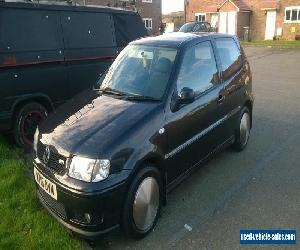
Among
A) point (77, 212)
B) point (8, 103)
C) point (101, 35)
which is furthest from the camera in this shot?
point (101, 35)

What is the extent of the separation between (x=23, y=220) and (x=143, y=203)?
147cm

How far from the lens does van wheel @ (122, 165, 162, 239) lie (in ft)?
11.5

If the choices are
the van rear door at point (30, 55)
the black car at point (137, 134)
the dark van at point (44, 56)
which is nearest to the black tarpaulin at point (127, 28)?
the dark van at point (44, 56)

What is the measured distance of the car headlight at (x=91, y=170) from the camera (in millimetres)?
3270

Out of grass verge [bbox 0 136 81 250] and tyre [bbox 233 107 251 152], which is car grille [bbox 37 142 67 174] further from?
tyre [bbox 233 107 251 152]

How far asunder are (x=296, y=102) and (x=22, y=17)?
7.04 m

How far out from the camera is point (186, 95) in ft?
13.2

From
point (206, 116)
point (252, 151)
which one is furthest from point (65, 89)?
point (252, 151)

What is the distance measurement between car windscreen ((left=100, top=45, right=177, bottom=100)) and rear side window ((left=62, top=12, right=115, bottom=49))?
6.59 ft

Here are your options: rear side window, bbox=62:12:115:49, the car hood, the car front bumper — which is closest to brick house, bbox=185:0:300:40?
rear side window, bbox=62:12:115:49

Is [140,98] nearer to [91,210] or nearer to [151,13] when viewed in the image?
[91,210]

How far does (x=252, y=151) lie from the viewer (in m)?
6.05

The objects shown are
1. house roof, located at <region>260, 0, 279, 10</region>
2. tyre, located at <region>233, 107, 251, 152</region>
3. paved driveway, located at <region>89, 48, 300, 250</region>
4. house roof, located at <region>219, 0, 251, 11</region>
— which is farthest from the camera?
house roof, located at <region>219, 0, 251, 11</region>

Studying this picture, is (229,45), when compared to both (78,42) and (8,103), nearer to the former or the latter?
(78,42)
